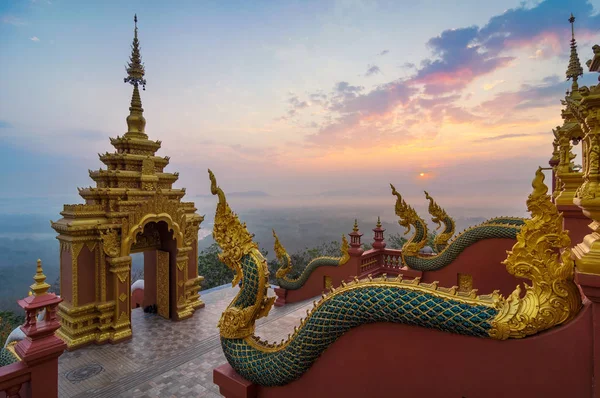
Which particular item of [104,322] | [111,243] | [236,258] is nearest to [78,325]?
[104,322]

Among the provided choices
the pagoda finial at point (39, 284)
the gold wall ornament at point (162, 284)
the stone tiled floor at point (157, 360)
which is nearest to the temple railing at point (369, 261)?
the stone tiled floor at point (157, 360)

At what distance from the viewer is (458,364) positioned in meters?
2.83

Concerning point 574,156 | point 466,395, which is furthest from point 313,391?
point 574,156

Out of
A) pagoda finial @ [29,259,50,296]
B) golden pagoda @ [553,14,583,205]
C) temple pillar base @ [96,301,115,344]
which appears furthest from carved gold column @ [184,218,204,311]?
golden pagoda @ [553,14,583,205]

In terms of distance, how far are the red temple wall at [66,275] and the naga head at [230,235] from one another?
7.22 meters

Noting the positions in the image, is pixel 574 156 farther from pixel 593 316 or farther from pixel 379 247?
pixel 379 247

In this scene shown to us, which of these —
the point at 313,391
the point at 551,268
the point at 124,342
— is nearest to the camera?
the point at 551,268

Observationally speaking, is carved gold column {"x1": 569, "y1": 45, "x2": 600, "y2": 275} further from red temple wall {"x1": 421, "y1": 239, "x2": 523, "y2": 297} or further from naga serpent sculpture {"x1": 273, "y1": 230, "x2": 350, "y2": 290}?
naga serpent sculpture {"x1": 273, "y1": 230, "x2": 350, "y2": 290}

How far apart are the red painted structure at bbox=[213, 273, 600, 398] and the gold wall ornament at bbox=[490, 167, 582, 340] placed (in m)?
0.10

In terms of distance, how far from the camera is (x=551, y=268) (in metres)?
2.56

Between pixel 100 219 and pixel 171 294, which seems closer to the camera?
pixel 100 219

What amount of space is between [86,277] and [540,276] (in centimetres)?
1112

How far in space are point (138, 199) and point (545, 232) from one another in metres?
11.0

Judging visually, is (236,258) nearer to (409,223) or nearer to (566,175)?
(566,175)
